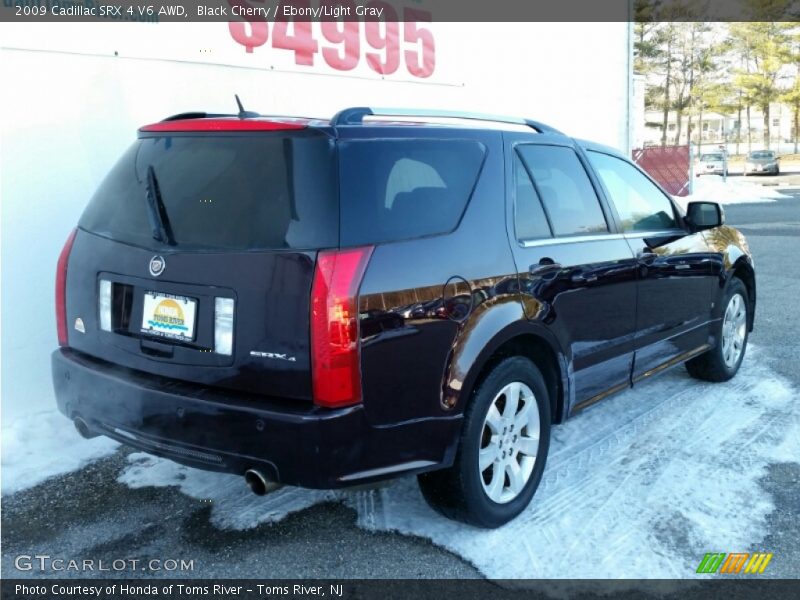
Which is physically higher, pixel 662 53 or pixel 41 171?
pixel 662 53

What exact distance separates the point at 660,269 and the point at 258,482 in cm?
275

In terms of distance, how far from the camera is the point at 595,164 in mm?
4230

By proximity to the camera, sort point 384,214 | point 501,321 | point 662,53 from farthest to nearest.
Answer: point 662,53, point 501,321, point 384,214

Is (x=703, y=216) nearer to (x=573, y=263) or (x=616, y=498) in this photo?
(x=573, y=263)

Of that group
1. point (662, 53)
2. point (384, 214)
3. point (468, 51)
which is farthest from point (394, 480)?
point (662, 53)

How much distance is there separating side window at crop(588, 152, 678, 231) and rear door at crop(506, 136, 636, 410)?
0.66 feet

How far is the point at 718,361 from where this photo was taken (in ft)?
17.3

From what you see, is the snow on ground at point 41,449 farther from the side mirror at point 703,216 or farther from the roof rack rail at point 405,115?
the side mirror at point 703,216

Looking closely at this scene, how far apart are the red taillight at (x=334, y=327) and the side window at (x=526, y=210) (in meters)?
1.08

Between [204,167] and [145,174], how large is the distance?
364mm

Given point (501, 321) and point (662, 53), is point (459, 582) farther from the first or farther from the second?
point (662, 53)

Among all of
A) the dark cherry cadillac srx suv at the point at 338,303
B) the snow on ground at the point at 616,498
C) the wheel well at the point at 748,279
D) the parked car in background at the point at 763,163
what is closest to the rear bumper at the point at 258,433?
the dark cherry cadillac srx suv at the point at 338,303

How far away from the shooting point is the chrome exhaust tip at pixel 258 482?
273 cm

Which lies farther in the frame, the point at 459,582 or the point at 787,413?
the point at 787,413
